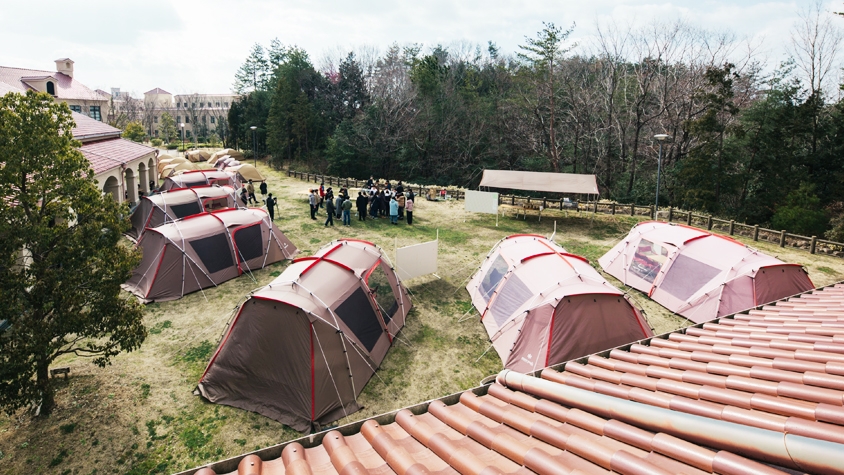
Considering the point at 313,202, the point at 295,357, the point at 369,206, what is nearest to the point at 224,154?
the point at 313,202

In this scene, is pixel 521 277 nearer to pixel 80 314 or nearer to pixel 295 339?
pixel 295 339

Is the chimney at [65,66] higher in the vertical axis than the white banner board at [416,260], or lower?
higher

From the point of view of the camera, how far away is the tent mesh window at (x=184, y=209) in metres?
14.8

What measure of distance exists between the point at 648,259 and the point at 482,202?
834 centimetres

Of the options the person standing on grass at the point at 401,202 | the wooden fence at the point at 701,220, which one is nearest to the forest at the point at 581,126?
the wooden fence at the point at 701,220

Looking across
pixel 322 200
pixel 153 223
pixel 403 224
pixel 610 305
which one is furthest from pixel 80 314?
pixel 322 200

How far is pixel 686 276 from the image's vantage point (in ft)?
34.3

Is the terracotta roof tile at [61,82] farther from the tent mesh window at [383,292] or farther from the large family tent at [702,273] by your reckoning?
the large family tent at [702,273]

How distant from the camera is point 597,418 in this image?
307 centimetres

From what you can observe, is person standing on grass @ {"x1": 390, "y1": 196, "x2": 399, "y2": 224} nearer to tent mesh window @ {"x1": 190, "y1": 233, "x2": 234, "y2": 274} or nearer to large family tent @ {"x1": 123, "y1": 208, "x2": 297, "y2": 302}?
large family tent @ {"x1": 123, "y1": 208, "x2": 297, "y2": 302}

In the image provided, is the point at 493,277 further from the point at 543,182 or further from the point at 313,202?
the point at 543,182

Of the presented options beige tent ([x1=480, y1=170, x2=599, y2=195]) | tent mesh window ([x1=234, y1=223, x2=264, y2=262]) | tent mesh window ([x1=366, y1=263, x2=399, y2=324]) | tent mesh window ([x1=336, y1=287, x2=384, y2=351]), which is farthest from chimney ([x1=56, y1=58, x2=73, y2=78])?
tent mesh window ([x1=336, y1=287, x2=384, y2=351])

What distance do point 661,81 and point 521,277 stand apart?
25.7 meters

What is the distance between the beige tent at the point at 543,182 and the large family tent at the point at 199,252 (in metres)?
10.6
